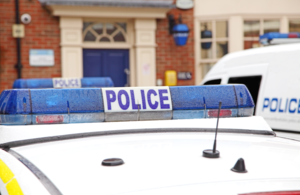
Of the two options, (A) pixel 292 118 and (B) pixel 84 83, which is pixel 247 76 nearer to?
(A) pixel 292 118

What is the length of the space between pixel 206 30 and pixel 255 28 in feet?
4.20

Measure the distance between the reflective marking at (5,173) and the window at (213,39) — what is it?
859 centimetres

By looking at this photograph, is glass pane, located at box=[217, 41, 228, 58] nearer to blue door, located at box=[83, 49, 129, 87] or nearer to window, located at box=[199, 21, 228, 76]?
window, located at box=[199, 21, 228, 76]

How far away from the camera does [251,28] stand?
9.43 meters

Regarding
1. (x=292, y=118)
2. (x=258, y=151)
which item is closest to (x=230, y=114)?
(x=258, y=151)

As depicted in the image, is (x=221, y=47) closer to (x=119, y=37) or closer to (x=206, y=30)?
(x=206, y=30)

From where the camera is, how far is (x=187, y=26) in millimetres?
9203

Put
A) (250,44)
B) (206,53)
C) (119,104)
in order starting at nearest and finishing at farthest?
(119,104), (250,44), (206,53)

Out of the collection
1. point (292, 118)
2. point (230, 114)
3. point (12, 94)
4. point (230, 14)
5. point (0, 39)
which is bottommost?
point (292, 118)

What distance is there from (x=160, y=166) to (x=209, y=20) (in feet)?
28.8

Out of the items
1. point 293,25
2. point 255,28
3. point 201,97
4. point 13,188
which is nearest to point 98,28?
point 255,28

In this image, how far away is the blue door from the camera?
29.2 ft

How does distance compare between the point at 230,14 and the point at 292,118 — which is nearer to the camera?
the point at 292,118

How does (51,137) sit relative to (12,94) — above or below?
below
